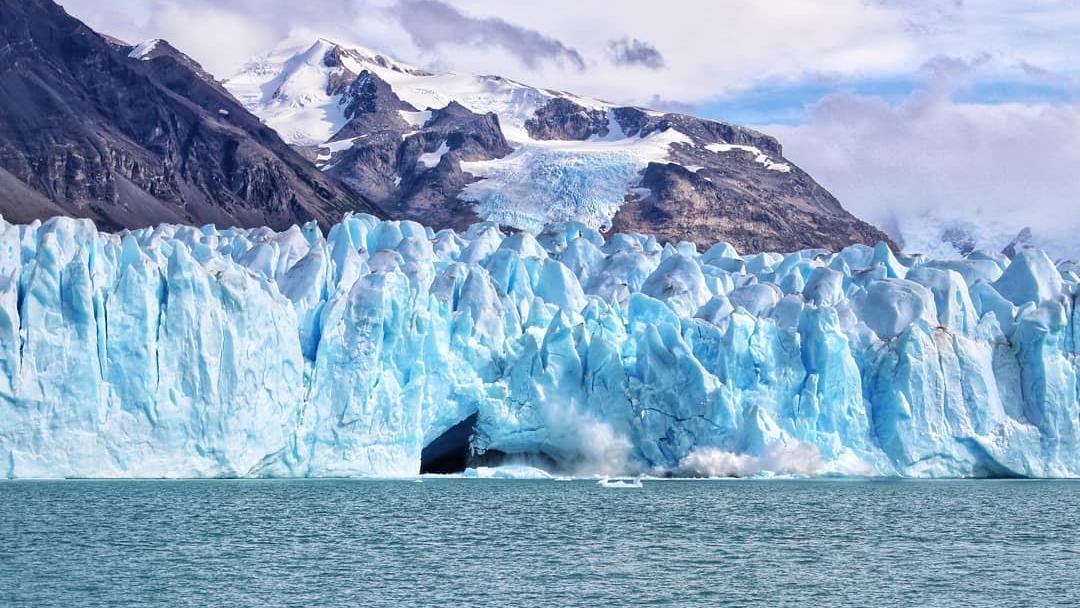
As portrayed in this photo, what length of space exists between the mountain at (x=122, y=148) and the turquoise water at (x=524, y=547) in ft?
216

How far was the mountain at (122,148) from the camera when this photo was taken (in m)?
109

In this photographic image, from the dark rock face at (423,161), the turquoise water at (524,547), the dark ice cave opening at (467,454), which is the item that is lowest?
the turquoise water at (524,547)

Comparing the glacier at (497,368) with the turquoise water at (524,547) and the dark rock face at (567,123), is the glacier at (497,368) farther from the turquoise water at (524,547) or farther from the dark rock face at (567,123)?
the dark rock face at (567,123)

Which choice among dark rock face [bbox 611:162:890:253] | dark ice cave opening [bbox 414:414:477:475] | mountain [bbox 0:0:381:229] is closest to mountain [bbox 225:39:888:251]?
dark rock face [bbox 611:162:890:253]

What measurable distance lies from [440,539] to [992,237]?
15283 centimetres

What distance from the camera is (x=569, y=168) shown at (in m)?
119

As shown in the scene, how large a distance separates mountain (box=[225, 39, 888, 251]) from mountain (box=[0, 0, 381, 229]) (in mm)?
11600

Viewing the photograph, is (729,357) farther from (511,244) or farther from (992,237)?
(992,237)

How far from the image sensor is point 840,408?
155 ft

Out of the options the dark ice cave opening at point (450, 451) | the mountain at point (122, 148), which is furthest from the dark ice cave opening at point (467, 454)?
the mountain at point (122, 148)

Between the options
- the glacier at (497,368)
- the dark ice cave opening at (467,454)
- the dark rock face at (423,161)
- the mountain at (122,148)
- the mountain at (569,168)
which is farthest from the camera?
the dark rock face at (423,161)

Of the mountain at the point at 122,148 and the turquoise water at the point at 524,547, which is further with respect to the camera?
the mountain at the point at 122,148

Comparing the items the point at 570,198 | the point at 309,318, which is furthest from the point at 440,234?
the point at 570,198

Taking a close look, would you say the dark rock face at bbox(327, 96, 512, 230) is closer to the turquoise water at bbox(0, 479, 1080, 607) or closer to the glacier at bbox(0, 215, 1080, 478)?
the glacier at bbox(0, 215, 1080, 478)
